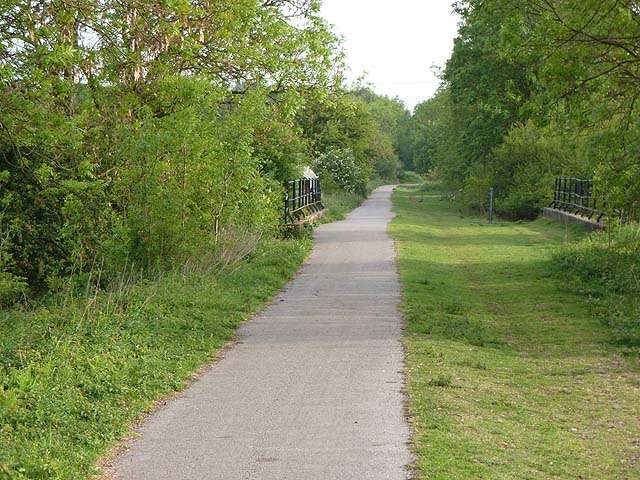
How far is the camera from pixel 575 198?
4062 cm

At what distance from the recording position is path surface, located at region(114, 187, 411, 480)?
711 centimetres

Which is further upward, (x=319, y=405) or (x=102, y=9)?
(x=102, y=9)

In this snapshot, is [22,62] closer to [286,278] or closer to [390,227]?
[286,278]

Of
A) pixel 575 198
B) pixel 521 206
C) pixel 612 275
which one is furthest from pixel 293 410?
pixel 521 206

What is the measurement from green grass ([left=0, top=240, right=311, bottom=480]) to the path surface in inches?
12.3

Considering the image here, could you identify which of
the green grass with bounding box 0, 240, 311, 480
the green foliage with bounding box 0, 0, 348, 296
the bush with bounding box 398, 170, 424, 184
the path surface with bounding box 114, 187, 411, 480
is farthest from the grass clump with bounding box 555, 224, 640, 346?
the bush with bounding box 398, 170, 424, 184

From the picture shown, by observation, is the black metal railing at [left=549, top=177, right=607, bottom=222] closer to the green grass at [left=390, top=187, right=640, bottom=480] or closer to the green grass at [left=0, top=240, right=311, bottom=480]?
the green grass at [left=390, top=187, right=640, bottom=480]

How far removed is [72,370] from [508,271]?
15586 mm

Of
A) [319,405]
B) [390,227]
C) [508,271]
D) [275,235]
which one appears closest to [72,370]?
[319,405]

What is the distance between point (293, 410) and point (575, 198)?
3385cm

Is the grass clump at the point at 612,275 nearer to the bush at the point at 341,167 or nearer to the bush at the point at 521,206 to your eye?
the bush at the point at 521,206

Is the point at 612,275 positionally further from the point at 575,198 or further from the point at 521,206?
the point at 521,206

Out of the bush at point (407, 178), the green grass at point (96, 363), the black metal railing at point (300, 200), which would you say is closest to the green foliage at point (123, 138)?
the green grass at point (96, 363)

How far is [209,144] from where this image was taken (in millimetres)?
19109
